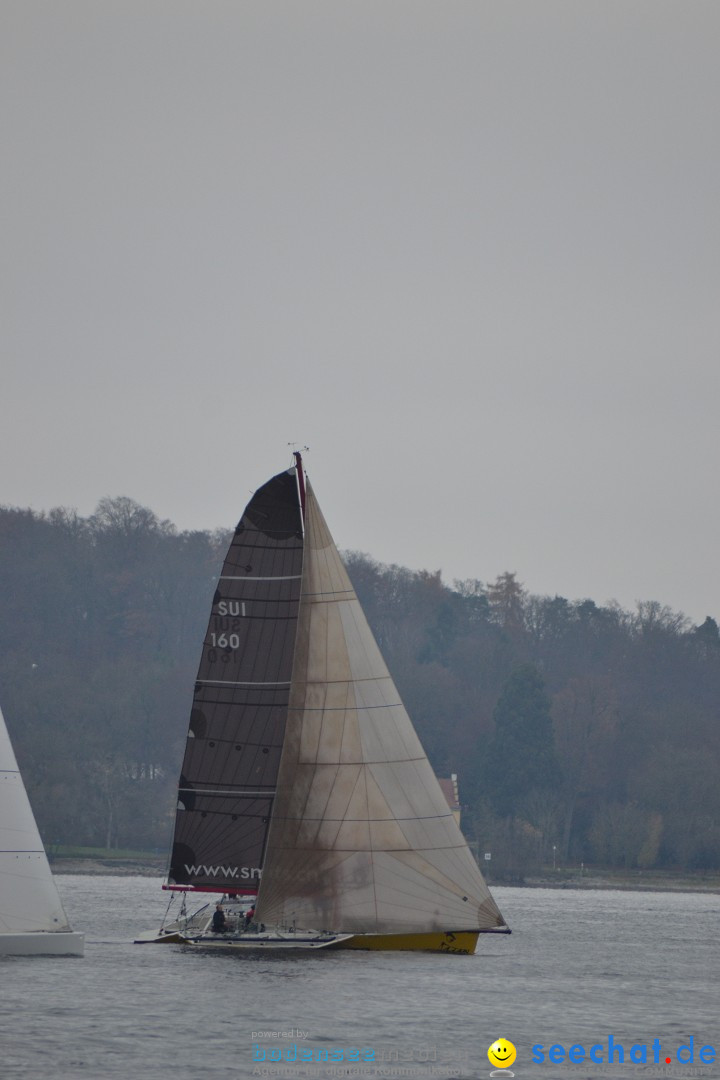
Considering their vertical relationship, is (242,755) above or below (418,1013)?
above

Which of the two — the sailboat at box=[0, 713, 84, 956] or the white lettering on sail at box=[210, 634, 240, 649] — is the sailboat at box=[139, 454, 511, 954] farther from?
the sailboat at box=[0, 713, 84, 956]

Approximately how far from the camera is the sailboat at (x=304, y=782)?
42.7m

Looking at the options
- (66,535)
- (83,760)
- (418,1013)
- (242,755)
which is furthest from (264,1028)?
(66,535)

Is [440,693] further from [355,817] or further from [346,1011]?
[346,1011]

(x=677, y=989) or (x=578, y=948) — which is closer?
(x=677, y=989)

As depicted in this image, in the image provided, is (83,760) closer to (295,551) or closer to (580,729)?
(580,729)

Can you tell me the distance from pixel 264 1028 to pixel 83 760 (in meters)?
101

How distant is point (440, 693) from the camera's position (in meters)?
150

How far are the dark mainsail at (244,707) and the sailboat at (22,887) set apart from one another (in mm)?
5992

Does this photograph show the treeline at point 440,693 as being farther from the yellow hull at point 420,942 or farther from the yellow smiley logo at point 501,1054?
the yellow smiley logo at point 501,1054

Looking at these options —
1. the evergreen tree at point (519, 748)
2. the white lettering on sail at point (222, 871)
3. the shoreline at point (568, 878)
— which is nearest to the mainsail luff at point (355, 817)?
the white lettering on sail at point (222, 871)

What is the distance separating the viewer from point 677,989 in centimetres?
4497
